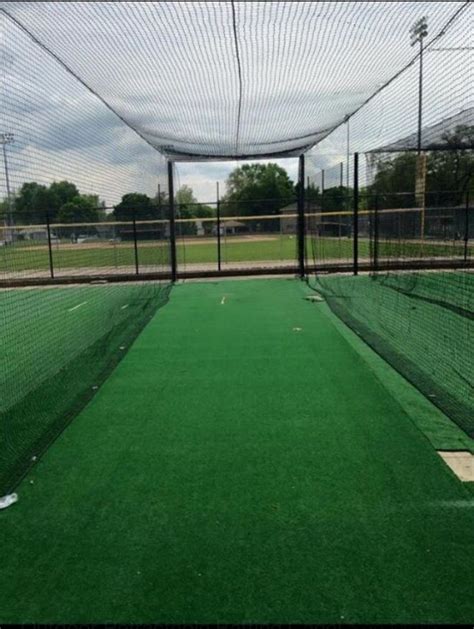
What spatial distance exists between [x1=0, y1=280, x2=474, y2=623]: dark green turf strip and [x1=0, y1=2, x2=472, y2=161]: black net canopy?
2.66 meters

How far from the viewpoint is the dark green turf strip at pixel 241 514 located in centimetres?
172

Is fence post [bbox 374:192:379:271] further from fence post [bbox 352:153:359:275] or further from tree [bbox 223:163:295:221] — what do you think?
tree [bbox 223:163:295:221]

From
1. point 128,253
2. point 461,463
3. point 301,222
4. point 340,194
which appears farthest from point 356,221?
point 461,463

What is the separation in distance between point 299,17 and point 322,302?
4.62 m

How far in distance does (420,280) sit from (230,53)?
6497mm

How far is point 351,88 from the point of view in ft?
19.8

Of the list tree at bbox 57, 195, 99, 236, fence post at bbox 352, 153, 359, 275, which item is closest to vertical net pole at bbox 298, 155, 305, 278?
fence post at bbox 352, 153, 359, 275

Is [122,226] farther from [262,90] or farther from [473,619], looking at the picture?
[473,619]

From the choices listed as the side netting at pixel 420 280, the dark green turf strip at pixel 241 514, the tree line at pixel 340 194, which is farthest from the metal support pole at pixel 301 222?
the dark green turf strip at pixel 241 514

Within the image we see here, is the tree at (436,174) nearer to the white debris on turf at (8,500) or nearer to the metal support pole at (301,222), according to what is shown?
the metal support pole at (301,222)

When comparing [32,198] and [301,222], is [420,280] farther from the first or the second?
[32,198]

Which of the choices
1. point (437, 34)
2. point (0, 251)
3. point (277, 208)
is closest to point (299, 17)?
point (437, 34)

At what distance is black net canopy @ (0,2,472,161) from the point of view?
11.8 feet

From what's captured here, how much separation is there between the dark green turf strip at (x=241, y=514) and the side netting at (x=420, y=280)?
70 centimetres
